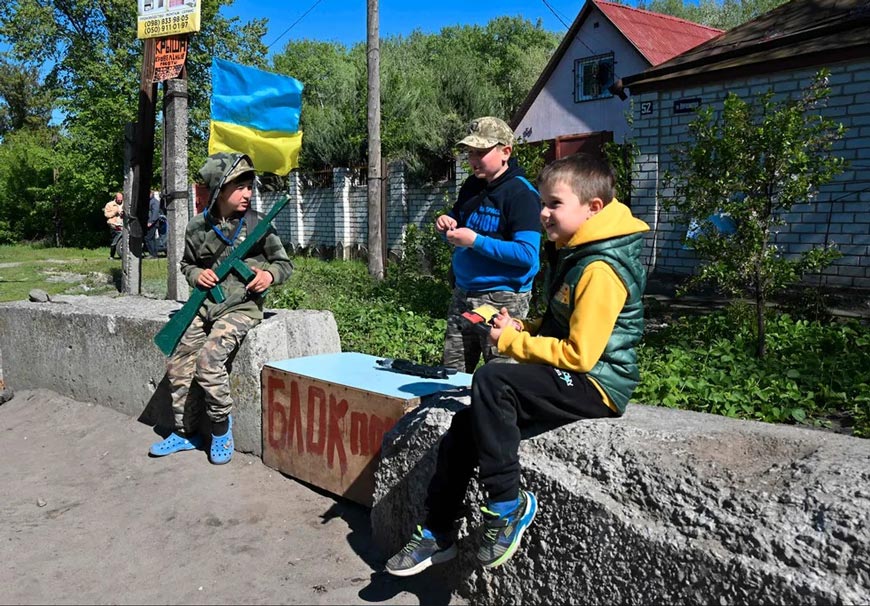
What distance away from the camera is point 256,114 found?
6.59 meters

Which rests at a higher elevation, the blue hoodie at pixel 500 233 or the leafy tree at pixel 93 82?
the leafy tree at pixel 93 82

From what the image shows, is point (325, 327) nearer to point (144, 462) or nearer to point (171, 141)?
point (144, 462)

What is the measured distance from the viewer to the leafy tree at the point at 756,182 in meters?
5.19

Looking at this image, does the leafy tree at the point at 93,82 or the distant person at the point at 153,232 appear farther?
the leafy tree at the point at 93,82

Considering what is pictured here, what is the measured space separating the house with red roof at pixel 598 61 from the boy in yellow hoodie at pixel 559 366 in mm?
18354

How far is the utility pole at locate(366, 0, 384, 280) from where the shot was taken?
33.8 ft

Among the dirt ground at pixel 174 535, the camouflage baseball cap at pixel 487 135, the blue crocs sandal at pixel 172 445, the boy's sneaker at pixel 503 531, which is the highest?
the camouflage baseball cap at pixel 487 135

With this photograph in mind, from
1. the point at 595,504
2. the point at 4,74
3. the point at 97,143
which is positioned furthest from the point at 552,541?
the point at 4,74

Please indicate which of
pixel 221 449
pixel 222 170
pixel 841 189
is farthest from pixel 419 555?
pixel 841 189

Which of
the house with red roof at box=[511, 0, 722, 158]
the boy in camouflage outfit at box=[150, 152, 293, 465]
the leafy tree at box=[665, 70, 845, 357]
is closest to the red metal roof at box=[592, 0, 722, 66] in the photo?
the house with red roof at box=[511, 0, 722, 158]

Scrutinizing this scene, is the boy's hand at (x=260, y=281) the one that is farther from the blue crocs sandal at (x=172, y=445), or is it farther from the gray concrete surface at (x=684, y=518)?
the gray concrete surface at (x=684, y=518)

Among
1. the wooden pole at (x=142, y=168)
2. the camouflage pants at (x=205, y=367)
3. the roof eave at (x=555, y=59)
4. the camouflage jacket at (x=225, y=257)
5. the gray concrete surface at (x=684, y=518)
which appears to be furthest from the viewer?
the roof eave at (x=555, y=59)

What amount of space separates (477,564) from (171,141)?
16.1ft

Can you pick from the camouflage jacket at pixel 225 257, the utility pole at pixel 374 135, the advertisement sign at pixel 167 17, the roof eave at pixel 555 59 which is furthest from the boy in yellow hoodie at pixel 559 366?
the roof eave at pixel 555 59
